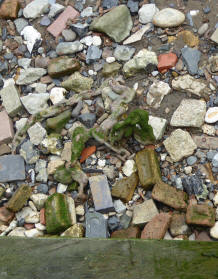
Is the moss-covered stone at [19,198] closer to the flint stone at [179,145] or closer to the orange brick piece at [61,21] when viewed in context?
the flint stone at [179,145]

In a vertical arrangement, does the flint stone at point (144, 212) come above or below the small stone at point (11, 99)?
below

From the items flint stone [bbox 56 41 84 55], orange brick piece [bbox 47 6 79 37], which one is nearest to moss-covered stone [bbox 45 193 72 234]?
flint stone [bbox 56 41 84 55]

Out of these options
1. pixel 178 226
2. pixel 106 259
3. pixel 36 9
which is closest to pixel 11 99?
pixel 36 9

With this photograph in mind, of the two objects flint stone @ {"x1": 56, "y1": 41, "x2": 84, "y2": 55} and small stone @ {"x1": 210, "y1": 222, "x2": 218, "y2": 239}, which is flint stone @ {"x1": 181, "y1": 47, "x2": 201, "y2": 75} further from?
small stone @ {"x1": 210, "y1": 222, "x2": 218, "y2": 239}

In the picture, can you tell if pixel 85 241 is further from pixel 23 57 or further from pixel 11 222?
pixel 23 57

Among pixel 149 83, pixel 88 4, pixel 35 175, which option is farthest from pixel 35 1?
pixel 35 175

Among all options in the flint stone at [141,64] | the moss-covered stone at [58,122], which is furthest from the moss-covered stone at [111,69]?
the moss-covered stone at [58,122]
